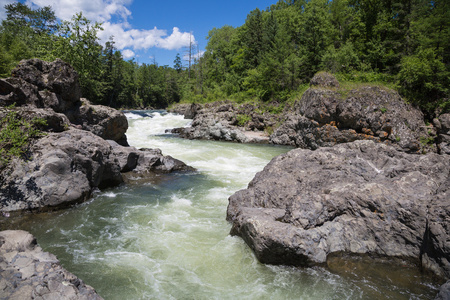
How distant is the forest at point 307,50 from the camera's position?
55.0ft

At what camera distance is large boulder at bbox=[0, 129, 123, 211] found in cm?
714

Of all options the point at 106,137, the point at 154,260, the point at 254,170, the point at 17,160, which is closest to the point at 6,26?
the point at 106,137

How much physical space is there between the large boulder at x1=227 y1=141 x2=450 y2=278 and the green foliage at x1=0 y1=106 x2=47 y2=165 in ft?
22.0

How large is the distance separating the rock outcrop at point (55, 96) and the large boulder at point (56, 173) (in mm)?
1355

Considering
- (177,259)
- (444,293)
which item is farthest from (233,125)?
(444,293)

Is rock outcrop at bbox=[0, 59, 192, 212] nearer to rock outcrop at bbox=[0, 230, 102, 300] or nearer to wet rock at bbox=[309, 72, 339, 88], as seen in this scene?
rock outcrop at bbox=[0, 230, 102, 300]

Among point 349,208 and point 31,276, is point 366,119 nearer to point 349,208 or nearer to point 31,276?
point 349,208

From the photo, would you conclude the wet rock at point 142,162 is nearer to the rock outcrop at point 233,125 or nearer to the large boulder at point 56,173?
the large boulder at point 56,173

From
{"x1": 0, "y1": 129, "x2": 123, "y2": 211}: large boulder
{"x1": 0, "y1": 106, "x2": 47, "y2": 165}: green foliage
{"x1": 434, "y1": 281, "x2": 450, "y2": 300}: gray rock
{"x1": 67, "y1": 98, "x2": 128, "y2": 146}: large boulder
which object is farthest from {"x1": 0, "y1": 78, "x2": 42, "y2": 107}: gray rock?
{"x1": 434, "y1": 281, "x2": 450, "y2": 300}: gray rock

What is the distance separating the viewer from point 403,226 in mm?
5016

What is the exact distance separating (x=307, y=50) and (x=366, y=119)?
57.1 ft

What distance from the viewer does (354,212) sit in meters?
5.46

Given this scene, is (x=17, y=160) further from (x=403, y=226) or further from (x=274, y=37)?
(x=274, y=37)

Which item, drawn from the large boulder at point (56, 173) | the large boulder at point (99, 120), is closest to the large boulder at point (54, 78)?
the large boulder at point (99, 120)
